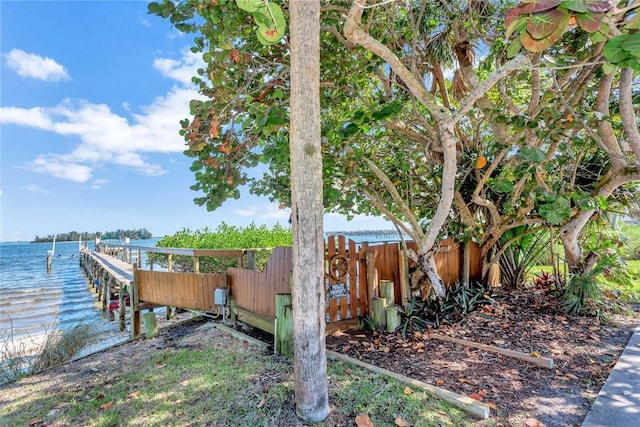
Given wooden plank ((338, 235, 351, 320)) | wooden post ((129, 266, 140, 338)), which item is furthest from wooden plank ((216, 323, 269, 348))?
wooden post ((129, 266, 140, 338))

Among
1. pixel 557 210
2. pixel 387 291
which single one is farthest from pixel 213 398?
pixel 557 210

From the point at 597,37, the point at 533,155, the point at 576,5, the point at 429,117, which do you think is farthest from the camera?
the point at 429,117

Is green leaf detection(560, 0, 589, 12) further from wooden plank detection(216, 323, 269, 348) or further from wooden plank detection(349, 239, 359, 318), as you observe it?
wooden plank detection(216, 323, 269, 348)

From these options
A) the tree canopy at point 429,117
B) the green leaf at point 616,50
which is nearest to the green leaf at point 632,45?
the green leaf at point 616,50

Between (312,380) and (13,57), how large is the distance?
1208 cm

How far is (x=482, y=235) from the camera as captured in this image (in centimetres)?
607

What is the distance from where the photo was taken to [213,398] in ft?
8.68

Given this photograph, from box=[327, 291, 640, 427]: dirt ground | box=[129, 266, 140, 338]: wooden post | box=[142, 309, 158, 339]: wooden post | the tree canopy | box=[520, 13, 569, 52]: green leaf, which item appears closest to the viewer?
box=[520, 13, 569, 52]: green leaf

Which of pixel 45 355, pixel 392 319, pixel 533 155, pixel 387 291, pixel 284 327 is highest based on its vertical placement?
pixel 533 155

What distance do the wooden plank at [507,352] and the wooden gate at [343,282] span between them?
3.46ft

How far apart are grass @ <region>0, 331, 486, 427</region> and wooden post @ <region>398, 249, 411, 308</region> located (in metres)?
1.94

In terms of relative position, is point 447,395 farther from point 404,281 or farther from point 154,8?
point 154,8

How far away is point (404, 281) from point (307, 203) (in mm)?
3240

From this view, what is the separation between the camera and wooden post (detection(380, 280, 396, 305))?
14.5 ft
